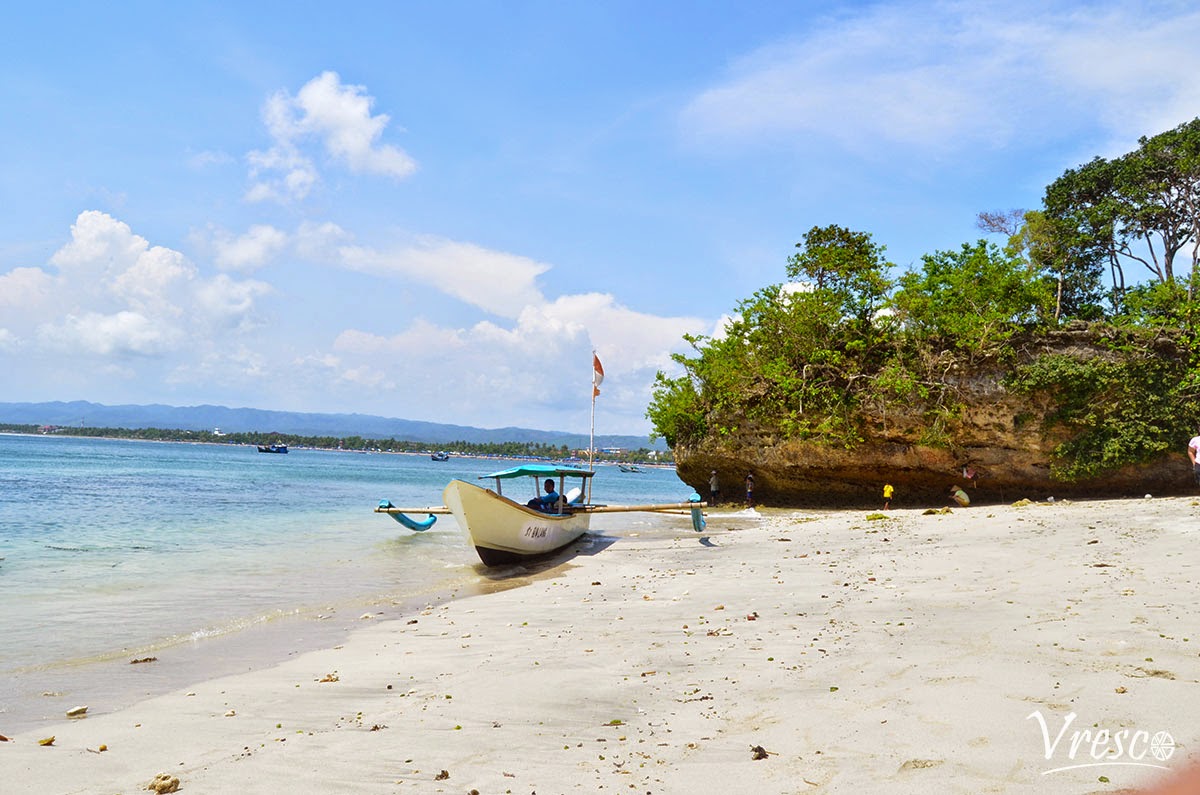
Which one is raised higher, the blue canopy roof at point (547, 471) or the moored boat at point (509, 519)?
the blue canopy roof at point (547, 471)

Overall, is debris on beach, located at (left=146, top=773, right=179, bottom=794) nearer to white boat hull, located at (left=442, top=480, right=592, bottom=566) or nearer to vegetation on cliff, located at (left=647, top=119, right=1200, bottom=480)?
white boat hull, located at (left=442, top=480, right=592, bottom=566)

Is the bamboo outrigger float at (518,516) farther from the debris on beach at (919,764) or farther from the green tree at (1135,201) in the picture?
the green tree at (1135,201)

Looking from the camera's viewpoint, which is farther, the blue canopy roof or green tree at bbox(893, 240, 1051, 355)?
green tree at bbox(893, 240, 1051, 355)

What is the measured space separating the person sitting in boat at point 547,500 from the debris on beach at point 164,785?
1212 centimetres

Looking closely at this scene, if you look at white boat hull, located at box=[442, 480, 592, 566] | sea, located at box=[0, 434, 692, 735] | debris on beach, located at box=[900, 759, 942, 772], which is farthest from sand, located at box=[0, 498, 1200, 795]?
white boat hull, located at box=[442, 480, 592, 566]

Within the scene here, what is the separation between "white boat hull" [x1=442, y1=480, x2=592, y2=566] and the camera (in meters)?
13.3

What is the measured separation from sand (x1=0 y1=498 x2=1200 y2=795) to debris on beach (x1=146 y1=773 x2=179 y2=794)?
3.6 inches

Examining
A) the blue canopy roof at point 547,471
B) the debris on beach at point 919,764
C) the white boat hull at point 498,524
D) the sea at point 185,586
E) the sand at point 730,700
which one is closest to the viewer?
the debris on beach at point 919,764

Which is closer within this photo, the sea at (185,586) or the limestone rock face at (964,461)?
the sea at (185,586)

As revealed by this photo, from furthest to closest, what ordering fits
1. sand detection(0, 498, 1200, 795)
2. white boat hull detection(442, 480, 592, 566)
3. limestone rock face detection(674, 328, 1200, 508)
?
limestone rock face detection(674, 328, 1200, 508) → white boat hull detection(442, 480, 592, 566) → sand detection(0, 498, 1200, 795)

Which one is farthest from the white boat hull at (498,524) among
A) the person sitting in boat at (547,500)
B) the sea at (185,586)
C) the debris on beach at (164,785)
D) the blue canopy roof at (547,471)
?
the debris on beach at (164,785)

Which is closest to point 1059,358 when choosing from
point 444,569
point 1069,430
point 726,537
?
point 1069,430

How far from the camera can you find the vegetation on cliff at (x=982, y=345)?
20.2m

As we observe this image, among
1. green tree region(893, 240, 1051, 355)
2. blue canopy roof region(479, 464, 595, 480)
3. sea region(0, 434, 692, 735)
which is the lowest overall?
sea region(0, 434, 692, 735)
